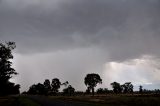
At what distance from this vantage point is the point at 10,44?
7494cm

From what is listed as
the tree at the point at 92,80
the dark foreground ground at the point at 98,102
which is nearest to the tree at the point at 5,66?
the dark foreground ground at the point at 98,102

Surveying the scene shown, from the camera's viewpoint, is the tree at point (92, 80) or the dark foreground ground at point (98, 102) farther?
the tree at point (92, 80)

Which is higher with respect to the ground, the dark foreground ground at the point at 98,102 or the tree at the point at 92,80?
the tree at the point at 92,80

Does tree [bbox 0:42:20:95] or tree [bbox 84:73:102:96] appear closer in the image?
tree [bbox 0:42:20:95]

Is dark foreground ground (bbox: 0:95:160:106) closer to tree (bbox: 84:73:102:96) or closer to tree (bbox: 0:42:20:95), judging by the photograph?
tree (bbox: 0:42:20:95)

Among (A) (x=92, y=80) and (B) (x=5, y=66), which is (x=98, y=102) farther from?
(A) (x=92, y=80)

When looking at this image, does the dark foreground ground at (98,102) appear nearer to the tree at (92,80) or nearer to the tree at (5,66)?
the tree at (5,66)

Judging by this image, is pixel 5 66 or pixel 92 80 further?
pixel 92 80

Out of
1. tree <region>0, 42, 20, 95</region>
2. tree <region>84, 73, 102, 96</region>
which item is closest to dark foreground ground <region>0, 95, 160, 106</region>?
tree <region>0, 42, 20, 95</region>

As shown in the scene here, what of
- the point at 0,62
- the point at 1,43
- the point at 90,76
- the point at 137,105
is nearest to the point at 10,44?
the point at 1,43

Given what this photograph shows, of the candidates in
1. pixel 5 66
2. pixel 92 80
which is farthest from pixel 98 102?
pixel 92 80

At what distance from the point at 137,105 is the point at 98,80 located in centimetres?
12216

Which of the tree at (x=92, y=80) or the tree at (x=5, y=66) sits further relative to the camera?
the tree at (x=92, y=80)

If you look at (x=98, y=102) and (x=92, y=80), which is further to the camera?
(x=92, y=80)
